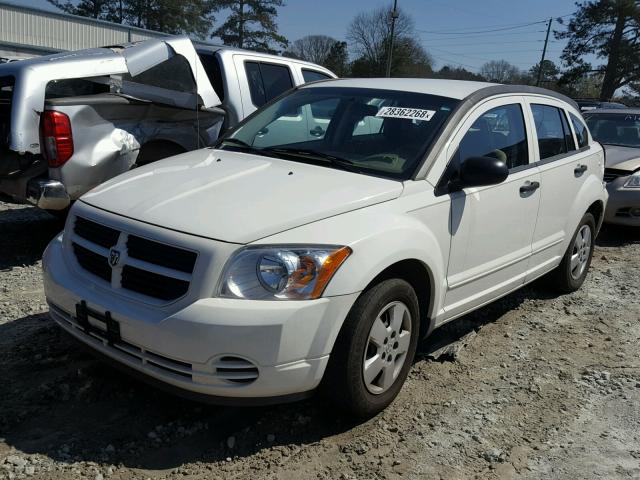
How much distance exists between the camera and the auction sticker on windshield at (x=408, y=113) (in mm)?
3732

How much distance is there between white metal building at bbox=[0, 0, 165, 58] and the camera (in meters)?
33.5

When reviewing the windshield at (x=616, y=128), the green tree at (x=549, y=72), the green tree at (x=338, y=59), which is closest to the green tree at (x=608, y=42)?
the green tree at (x=549, y=72)

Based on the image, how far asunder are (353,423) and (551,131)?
2.93 metres

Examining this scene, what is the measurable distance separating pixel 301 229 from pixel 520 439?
1.59 meters

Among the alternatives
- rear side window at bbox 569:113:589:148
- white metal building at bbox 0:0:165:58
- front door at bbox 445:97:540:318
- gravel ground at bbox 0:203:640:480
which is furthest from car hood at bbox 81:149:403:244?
white metal building at bbox 0:0:165:58

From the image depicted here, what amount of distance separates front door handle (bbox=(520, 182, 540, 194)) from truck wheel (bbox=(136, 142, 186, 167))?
11.7 feet

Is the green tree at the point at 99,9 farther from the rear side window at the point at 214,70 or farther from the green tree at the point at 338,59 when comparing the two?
the rear side window at the point at 214,70

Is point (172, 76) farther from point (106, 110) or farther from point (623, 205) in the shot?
point (623, 205)

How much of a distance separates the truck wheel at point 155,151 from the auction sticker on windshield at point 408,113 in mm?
2950

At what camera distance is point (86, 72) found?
17.5ft

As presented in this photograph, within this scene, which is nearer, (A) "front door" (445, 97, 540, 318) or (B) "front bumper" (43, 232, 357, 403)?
(B) "front bumper" (43, 232, 357, 403)

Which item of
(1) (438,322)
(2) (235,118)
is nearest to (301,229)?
(1) (438,322)

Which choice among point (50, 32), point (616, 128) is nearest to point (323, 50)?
point (50, 32)

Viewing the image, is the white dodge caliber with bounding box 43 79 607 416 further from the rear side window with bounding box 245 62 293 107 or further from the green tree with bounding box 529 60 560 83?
the green tree with bounding box 529 60 560 83
